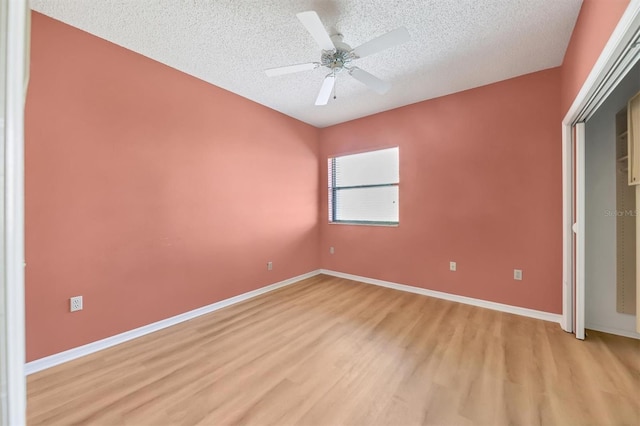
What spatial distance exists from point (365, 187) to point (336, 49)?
92.3 inches

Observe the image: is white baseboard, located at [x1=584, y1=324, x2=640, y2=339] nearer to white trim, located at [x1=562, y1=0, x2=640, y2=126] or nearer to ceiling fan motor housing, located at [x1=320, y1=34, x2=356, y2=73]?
white trim, located at [x1=562, y1=0, x2=640, y2=126]

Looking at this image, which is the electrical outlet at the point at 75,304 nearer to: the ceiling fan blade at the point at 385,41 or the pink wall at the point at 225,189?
the pink wall at the point at 225,189

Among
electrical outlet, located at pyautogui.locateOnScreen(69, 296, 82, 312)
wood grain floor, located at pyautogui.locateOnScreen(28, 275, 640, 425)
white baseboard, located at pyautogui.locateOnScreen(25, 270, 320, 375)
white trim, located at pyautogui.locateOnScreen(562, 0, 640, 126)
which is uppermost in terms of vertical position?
white trim, located at pyautogui.locateOnScreen(562, 0, 640, 126)

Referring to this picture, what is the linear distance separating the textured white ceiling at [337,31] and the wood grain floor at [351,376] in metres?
Result: 2.56

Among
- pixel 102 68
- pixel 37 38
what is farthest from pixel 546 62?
pixel 37 38

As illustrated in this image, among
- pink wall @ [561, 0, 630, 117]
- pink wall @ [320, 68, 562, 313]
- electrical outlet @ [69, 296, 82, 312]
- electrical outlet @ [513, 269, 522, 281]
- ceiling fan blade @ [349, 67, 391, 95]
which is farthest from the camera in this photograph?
electrical outlet @ [513, 269, 522, 281]

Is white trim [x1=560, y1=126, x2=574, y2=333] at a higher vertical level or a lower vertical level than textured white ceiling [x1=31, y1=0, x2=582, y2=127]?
lower

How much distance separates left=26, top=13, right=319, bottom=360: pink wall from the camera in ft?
6.06

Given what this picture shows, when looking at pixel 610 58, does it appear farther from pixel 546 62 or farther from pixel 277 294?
pixel 277 294

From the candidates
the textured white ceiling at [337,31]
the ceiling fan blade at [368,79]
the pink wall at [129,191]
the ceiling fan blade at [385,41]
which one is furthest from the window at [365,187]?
the ceiling fan blade at [385,41]

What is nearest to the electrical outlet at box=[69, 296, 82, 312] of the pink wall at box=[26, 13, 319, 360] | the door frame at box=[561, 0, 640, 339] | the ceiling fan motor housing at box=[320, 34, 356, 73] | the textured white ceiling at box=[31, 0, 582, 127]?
the pink wall at box=[26, 13, 319, 360]

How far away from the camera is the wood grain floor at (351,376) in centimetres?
143

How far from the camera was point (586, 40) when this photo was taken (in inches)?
65.4

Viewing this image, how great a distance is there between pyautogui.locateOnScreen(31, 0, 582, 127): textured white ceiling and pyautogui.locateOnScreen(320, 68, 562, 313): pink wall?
36 cm
